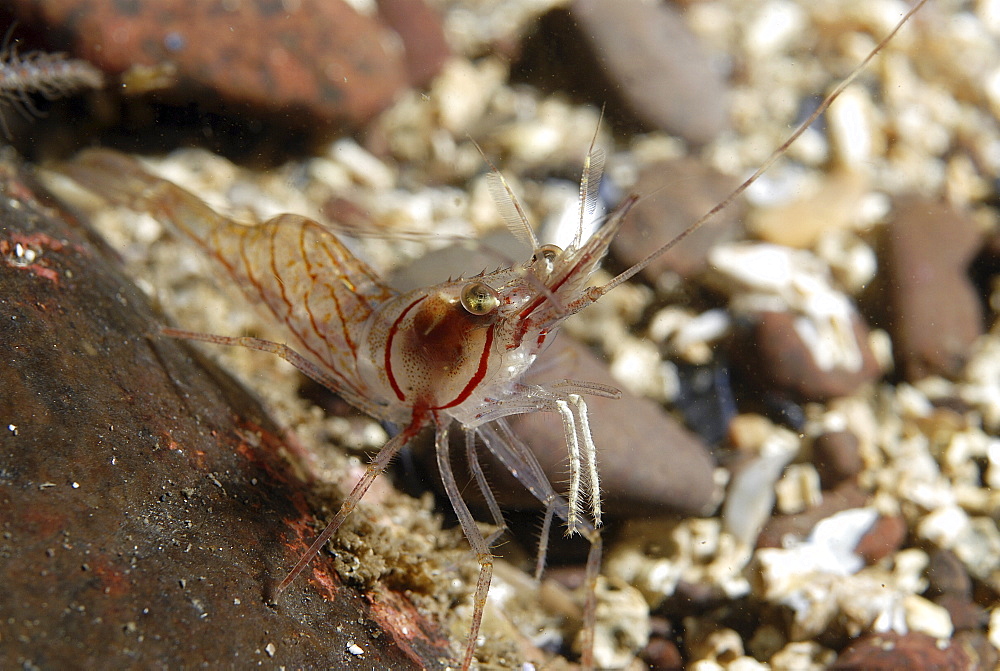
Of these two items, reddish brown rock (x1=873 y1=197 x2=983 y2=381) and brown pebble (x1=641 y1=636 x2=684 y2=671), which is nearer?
brown pebble (x1=641 y1=636 x2=684 y2=671)

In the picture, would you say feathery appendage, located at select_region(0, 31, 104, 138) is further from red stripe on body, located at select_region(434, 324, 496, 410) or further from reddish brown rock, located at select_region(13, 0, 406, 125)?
red stripe on body, located at select_region(434, 324, 496, 410)

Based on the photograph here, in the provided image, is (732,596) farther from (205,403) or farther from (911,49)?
(911,49)

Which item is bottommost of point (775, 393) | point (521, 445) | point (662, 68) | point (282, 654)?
point (282, 654)

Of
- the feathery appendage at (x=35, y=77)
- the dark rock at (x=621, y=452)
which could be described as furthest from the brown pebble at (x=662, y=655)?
the feathery appendage at (x=35, y=77)

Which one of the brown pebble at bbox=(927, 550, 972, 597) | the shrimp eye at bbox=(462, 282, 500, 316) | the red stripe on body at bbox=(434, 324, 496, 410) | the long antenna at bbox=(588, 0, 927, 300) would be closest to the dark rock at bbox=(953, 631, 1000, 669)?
the brown pebble at bbox=(927, 550, 972, 597)

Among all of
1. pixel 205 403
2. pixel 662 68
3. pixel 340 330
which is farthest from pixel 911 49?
pixel 205 403

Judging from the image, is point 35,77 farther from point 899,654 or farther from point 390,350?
point 899,654
